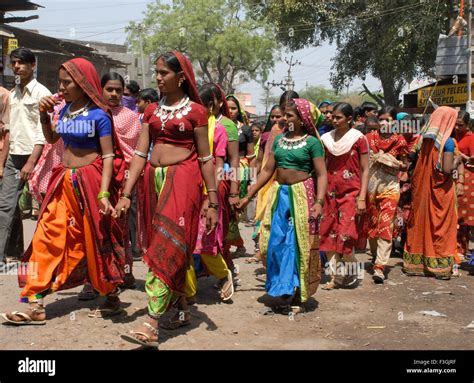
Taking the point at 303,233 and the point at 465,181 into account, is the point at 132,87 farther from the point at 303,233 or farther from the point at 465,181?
the point at 465,181

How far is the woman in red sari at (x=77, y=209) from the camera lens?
4781mm

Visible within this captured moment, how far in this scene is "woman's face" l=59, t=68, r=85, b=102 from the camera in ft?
15.7

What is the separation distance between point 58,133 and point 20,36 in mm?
17932

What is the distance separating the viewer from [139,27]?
5141 cm

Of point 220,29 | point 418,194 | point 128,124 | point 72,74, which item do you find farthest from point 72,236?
point 220,29

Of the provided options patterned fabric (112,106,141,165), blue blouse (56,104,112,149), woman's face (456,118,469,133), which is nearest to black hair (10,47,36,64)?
patterned fabric (112,106,141,165)

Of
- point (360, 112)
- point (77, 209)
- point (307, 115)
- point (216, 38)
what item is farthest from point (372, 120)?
point (216, 38)

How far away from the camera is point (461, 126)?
876 centimetres

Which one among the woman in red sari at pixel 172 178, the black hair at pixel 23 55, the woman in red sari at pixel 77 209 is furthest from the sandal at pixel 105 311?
the black hair at pixel 23 55

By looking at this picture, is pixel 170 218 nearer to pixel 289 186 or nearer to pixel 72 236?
pixel 72 236

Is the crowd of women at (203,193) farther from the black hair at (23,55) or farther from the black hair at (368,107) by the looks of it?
the black hair at (368,107)

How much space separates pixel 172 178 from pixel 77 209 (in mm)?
871

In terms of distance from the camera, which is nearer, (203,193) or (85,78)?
(85,78)

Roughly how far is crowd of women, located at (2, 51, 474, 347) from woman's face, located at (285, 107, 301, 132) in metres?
0.01
